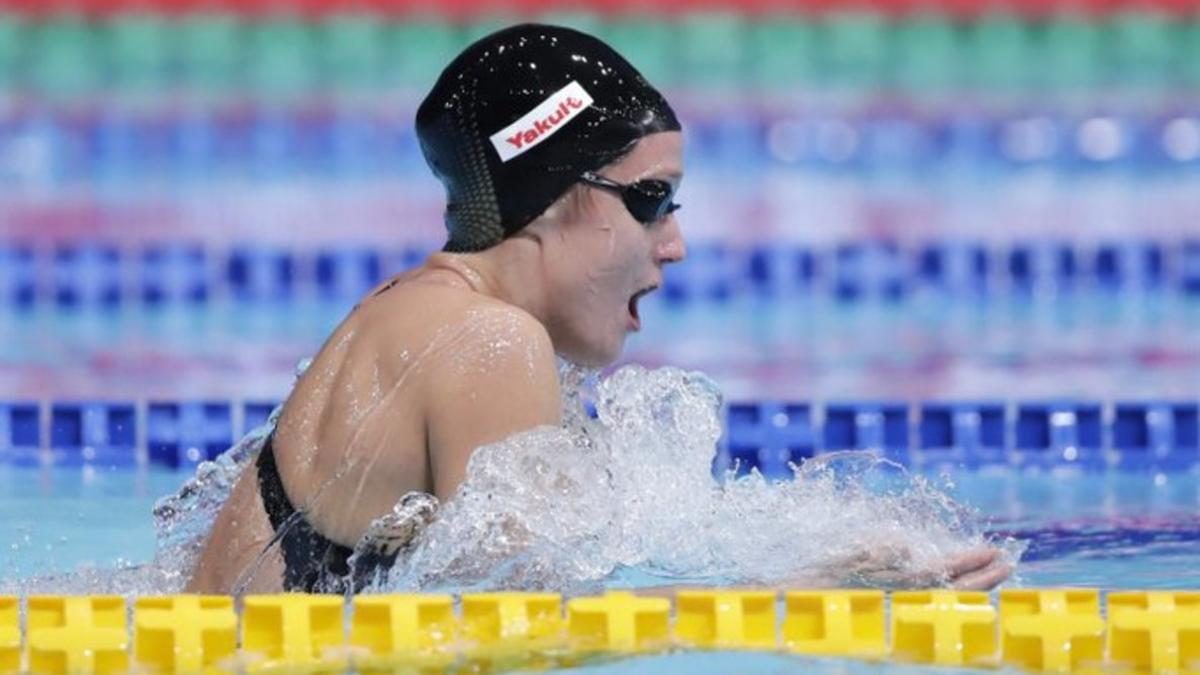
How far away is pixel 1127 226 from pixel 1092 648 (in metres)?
4.71

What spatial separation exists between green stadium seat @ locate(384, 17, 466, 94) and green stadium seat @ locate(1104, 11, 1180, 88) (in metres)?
2.52

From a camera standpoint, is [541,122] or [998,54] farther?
[998,54]

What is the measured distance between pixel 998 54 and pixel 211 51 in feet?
9.99

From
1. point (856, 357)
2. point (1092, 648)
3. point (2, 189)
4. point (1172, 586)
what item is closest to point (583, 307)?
point (1092, 648)

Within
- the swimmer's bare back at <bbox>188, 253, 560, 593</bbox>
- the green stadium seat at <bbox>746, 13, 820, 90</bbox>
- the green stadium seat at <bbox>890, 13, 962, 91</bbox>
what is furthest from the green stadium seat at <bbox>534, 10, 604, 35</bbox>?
the swimmer's bare back at <bbox>188, 253, 560, 593</bbox>

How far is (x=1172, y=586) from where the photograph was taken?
12.8 ft

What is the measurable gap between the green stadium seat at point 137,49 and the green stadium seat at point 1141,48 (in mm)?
3621

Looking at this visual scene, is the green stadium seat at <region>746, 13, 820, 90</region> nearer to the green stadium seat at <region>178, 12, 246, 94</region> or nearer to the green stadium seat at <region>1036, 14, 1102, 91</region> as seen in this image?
the green stadium seat at <region>1036, 14, 1102, 91</region>

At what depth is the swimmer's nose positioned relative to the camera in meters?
3.06

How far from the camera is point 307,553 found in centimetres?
292

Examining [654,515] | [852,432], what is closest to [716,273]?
[852,432]

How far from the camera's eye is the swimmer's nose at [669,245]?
3064 millimetres

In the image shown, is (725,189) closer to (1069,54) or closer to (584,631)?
(1069,54)

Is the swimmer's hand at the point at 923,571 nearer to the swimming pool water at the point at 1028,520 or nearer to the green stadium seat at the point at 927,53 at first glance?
the swimming pool water at the point at 1028,520
